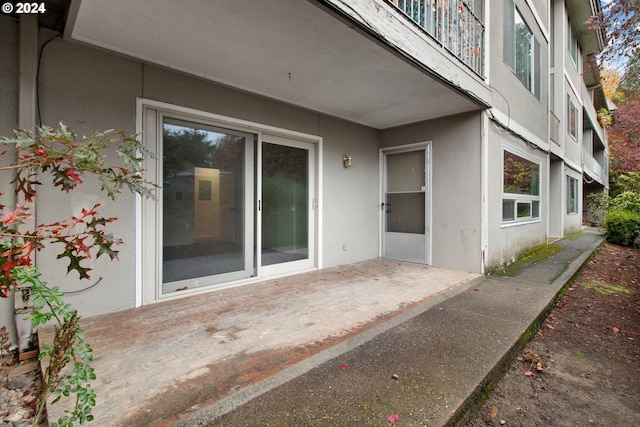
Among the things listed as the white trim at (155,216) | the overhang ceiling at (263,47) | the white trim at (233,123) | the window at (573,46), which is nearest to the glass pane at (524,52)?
Answer: the overhang ceiling at (263,47)

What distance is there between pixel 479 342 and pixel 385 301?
43.1 inches

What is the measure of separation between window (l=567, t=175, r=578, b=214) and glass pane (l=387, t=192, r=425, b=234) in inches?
316

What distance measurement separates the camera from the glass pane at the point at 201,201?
3346 millimetres

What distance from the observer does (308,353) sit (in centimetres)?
218

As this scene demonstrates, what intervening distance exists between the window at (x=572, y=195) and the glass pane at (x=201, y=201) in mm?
11150

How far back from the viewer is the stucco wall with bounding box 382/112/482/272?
459 centimetres

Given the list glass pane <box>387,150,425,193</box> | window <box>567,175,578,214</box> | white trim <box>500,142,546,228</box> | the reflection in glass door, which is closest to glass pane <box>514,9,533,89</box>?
white trim <box>500,142,546,228</box>

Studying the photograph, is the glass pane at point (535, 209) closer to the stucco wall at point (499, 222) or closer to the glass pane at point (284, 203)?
the stucco wall at point (499, 222)

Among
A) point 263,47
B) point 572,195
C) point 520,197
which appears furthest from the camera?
point 572,195

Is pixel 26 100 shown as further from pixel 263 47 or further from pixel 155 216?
pixel 263 47

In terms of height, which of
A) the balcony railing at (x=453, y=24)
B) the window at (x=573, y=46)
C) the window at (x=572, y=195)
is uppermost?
the window at (x=573, y=46)

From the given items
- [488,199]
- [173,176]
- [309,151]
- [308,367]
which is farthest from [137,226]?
[488,199]

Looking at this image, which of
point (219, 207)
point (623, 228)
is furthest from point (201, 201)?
point (623, 228)

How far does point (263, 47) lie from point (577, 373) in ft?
12.1
